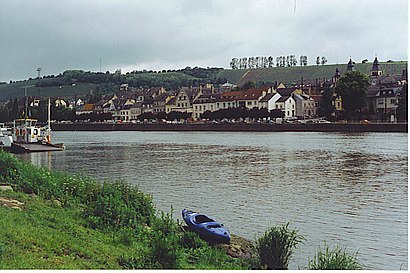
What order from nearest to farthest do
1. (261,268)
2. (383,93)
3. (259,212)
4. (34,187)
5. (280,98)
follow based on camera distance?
(261,268), (34,187), (259,212), (383,93), (280,98)

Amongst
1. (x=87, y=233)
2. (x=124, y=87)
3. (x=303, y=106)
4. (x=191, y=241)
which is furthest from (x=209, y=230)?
(x=124, y=87)

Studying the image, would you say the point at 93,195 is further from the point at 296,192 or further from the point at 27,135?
the point at 27,135

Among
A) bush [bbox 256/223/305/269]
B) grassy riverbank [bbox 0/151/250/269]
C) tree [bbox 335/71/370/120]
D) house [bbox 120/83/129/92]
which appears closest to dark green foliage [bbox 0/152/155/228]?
grassy riverbank [bbox 0/151/250/269]

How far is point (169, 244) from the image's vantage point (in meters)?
7.55

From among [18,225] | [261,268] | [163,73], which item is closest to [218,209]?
[261,268]

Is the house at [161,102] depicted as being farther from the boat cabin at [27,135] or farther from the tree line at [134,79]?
the boat cabin at [27,135]

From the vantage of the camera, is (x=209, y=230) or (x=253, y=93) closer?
(x=209, y=230)

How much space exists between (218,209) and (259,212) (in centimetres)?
103

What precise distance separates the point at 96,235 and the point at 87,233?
133 mm

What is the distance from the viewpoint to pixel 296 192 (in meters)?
18.1

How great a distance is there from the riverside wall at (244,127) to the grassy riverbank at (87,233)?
50422 millimetres

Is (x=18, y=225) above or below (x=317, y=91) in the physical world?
below

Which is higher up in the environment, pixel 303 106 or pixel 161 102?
pixel 161 102

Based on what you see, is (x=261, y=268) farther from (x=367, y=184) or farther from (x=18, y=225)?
(x=367, y=184)
